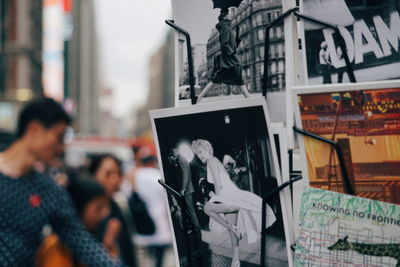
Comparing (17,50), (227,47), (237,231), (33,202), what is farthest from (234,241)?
(17,50)

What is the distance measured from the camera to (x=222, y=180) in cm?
98

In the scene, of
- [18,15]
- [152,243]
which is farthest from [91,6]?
[152,243]

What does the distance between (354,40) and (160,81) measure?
9367cm

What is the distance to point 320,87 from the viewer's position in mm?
859

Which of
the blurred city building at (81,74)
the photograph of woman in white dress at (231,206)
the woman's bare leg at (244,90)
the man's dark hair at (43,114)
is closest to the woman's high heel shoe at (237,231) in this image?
the photograph of woman in white dress at (231,206)

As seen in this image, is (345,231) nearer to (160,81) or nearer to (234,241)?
(234,241)

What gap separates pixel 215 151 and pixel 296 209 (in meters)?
0.18

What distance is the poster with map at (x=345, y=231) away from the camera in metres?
0.85

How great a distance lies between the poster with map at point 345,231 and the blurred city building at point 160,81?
5707 centimetres

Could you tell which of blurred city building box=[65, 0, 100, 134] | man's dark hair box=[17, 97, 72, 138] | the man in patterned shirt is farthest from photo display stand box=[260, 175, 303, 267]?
blurred city building box=[65, 0, 100, 134]

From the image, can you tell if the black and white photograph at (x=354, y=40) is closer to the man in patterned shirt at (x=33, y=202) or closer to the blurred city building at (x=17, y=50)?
the man in patterned shirt at (x=33, y=202)

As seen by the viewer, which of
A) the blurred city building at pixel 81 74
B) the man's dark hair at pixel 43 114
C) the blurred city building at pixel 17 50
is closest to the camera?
the man's dark hair at pixel 43 114

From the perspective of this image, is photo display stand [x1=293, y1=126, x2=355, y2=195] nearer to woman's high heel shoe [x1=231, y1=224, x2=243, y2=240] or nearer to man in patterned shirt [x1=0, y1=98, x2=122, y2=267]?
woman's high heel shoe [x1=231, y1=224, x2=243, y2=240]

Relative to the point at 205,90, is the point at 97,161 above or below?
below
